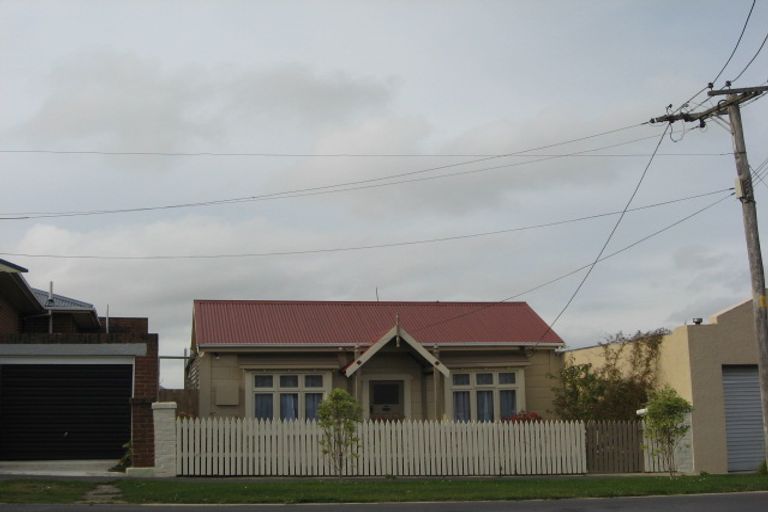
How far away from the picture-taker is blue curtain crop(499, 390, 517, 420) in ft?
86.4

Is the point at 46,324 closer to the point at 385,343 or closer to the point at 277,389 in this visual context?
the point at 277,389

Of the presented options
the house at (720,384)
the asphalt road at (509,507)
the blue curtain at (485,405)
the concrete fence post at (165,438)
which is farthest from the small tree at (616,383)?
the concrete fence post at (165,438)

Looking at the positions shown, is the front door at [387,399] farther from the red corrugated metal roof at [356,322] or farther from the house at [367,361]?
the red corrugated metal roof at [356,322]

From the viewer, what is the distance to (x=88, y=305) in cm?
2962

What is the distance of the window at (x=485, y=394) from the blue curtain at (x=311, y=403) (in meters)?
3.65

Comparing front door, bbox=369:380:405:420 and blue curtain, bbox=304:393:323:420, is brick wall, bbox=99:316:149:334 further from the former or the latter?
front door, bbox=369:380:405:420

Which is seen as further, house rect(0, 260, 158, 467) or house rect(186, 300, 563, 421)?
house rect(186, 300, 563, 421)

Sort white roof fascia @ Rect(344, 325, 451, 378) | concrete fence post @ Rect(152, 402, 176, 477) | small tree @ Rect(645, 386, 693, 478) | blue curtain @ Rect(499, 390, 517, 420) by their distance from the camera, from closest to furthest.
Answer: concrete fence post @ Rect(152, 402, 176, 477)
small tree @ Rect(645, 386, 693, 478)
white roof fascia @ Rect(344, 325, 451, 378)
blue curtain @ Rect(499, 390, 517, 420)

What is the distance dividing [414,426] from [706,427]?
284 inches

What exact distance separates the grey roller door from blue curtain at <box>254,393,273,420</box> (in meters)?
11.3

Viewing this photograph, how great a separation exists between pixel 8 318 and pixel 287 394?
7.74 m

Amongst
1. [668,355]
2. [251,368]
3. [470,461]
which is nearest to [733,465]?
[668,355]

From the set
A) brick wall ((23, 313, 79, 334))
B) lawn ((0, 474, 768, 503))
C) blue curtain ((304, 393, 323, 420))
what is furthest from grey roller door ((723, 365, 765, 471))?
brick wall ((23, 313, 79, 334))

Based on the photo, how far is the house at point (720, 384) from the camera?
2319 centimetres
